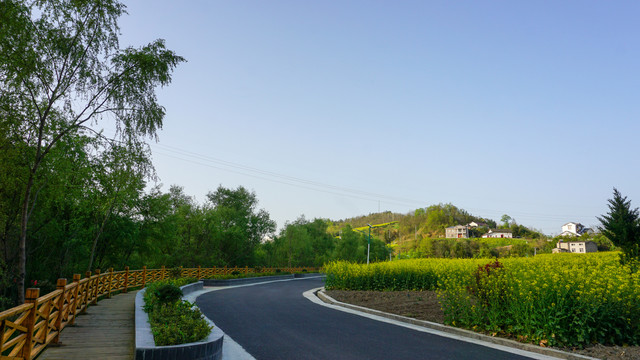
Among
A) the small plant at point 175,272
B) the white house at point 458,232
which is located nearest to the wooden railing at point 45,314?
the small plant at point 175,272

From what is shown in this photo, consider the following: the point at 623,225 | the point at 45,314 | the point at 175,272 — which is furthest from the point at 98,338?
the point at 623,225

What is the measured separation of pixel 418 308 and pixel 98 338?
925 cm

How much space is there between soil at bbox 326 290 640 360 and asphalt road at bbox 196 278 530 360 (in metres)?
1.27

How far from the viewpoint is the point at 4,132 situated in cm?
1191

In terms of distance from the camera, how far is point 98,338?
26.6 feet

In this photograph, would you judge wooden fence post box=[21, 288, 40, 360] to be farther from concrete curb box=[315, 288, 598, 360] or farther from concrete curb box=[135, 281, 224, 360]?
concrete curb box=[315, 288, 598, 360]

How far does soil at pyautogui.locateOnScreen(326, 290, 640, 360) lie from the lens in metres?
6.86

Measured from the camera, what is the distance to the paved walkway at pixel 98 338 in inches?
264

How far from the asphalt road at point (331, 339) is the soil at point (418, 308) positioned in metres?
1.27

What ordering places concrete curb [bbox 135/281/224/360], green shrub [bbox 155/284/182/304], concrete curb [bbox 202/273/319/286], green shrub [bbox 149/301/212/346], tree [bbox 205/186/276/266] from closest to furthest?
concrete curb [bbox 135/281/224/360]
green shrub [bbox 149/301/212/346]
green shrub [bbox 155/284/182/304]
concrete curb [bbox 202/273/319/286]
tree [bbox 205/186/276/266]

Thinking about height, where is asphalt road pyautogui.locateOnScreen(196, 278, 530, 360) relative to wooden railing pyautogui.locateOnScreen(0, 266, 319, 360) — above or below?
below

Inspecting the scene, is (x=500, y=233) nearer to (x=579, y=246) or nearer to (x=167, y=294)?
(x=579, y=246)

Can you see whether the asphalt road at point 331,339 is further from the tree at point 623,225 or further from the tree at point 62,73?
the tree at point 623,225

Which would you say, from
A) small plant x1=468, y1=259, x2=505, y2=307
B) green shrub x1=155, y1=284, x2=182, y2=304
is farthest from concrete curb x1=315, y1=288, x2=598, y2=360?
green shrub x1=155, y1=284, x2=182, y2=304
